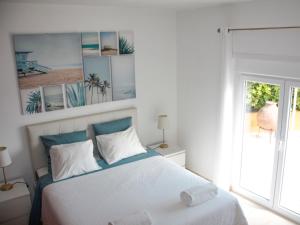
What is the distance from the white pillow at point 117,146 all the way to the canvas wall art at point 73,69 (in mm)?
520

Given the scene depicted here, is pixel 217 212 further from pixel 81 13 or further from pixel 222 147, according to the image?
pixel 81 13

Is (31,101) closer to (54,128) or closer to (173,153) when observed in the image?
(54,128)

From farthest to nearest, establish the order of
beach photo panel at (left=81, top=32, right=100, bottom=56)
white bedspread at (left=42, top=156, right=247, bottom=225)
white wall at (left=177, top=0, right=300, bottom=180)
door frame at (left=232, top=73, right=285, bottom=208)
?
beach photo panel at (left=81, top=32, right=100, bottom=56) < white wall at (left=177, top=0, right=300, bottom=180) < door frame at (left=232, top=73, right=285, bottom=208) < white bedspread at (left=42, top=156, right=247, bottom=225)

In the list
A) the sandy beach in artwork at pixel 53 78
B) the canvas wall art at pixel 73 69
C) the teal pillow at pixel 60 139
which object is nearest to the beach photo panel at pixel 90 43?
the canvas wall art at pixel 73 69

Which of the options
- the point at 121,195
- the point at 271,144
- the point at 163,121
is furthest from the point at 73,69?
the point at 271,144

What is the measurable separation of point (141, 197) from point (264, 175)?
1.80m

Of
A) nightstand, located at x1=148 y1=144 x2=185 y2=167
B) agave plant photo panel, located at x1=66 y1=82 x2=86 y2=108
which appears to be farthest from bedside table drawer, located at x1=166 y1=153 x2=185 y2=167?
agave plant photo panel, located at x1=66 y1=82 x2=86 y2=108

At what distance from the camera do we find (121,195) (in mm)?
2893

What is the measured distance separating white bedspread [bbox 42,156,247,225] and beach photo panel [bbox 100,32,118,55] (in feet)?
5.05

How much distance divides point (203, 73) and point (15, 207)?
2822 mm

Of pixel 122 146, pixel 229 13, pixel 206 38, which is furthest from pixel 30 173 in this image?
pixel 229 13

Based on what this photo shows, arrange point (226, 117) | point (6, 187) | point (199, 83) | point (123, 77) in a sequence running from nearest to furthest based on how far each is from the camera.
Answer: point (6, 187)
point (226, 117)
point (123, 77)
point (199, 83)

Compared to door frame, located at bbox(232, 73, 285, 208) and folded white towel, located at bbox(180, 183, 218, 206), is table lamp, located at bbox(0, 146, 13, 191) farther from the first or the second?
door frame, located at bbox(232, 73, 285, 208)

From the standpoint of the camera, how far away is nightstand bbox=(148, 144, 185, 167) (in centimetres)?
420
